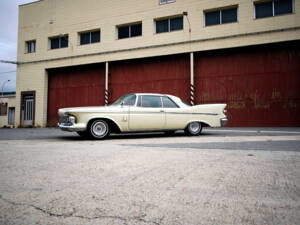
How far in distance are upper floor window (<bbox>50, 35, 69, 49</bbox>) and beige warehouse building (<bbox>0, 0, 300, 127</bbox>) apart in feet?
0.26

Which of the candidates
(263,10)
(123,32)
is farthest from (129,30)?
(263,10)

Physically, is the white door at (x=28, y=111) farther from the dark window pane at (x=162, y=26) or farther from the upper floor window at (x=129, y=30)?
the dark window pane at (x=162, y=26)

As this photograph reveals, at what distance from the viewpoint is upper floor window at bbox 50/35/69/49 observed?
62.3 ft

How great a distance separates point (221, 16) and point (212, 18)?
54 cm

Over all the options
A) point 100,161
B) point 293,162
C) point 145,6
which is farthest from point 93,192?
point 145,6

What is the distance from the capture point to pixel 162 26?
1584 centimetres

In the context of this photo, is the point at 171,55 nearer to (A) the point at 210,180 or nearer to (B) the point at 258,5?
(B) the point at 258,5

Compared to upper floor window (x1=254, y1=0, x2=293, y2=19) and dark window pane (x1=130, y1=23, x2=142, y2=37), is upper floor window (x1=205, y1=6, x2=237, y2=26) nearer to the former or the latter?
upper floor window (x1=254, y1=0, x2=293, y2=19)

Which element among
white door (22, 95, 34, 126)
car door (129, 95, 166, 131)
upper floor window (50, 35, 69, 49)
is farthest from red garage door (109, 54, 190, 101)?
car door (129, 95, 166, 131)

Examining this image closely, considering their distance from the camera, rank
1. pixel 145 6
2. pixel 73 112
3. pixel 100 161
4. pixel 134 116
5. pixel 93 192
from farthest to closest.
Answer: pixel 145 6, pixel 134 116, pixel 73 112, pixel 100 161, pixel 93 192

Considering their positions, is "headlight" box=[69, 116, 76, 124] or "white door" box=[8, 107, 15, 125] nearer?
"headlight" box=[69, 116, 76, 124]

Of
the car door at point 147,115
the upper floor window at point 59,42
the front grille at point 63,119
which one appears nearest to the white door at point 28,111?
the upper floor window at point 59,42

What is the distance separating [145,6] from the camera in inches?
639

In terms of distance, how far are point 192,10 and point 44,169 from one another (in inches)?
578
